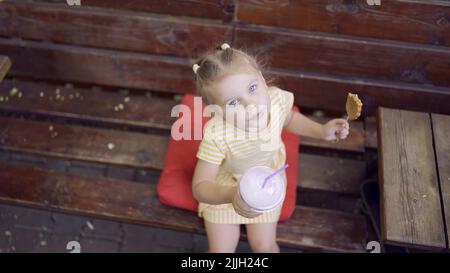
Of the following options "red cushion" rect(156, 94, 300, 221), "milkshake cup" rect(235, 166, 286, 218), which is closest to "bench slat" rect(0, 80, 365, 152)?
"red cushion" rect(156, 94, 300, 221)

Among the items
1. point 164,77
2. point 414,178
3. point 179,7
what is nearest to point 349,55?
point 414,178

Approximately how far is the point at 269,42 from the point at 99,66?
0.82 m

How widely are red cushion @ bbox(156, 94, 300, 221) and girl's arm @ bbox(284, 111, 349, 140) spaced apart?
17 cm

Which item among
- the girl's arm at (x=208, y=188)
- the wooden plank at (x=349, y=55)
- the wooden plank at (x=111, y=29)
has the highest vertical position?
the wooden plank at (x=111, y=29)

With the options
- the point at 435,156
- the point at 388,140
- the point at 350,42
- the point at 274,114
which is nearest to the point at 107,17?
the point at 274,114

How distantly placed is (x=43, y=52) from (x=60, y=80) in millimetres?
202

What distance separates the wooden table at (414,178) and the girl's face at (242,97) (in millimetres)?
488

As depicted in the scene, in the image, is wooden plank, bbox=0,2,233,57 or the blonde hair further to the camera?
wooden plank, bbox=0,2,233,57

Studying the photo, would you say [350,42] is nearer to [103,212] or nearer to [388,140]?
[388,140]

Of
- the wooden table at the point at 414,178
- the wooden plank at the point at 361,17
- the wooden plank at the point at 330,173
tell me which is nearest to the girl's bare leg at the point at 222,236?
the wooden plank at the point at 330,173

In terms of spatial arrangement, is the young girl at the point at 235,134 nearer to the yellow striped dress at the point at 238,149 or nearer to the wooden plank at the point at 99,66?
the yellow striped dress at the point at 238,149

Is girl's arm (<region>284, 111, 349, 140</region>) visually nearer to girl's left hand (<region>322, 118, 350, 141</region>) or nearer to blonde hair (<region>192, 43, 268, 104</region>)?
girl's left hand (<region>322, 118, 350, 141</region>)

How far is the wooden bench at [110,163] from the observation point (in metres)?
1.89

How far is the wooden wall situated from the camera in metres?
1.86
